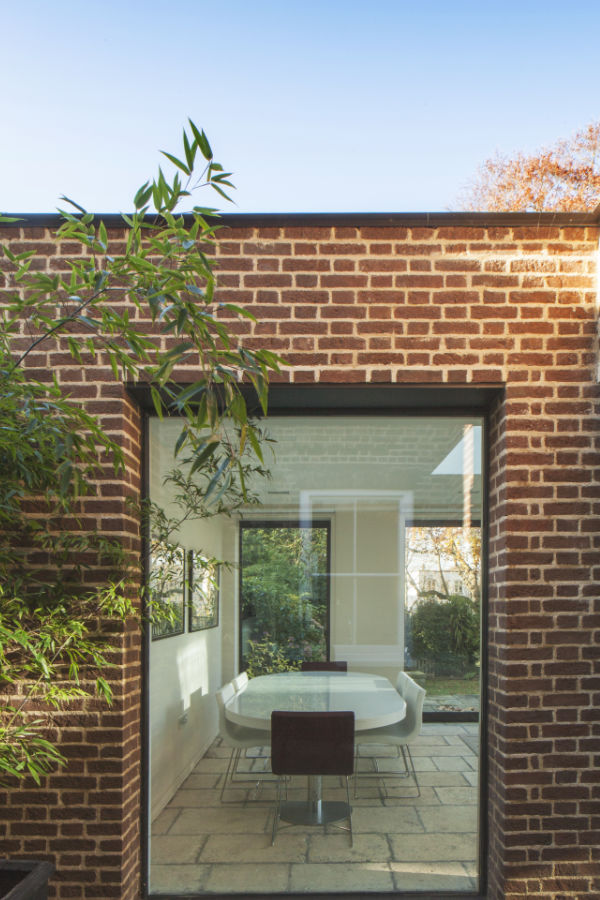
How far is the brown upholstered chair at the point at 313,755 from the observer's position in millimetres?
3355

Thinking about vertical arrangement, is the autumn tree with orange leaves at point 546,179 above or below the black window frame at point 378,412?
above

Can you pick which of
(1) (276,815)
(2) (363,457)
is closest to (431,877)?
(1) (276,815)

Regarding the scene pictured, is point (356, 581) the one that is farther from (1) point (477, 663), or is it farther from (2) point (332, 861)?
(2) point (332, 861)

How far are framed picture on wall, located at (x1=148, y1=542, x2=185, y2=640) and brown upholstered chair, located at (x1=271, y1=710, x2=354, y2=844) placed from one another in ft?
2.12

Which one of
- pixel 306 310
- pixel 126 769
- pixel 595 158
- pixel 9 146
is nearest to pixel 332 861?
pixel 126 769

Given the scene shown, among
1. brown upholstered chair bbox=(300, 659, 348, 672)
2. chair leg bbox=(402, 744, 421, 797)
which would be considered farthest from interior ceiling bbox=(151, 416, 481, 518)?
chair leg bbox=(402, 744, 421, 797)

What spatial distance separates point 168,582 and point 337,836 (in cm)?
139

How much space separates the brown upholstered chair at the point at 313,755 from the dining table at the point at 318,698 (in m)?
0.06

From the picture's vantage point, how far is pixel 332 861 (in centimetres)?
332

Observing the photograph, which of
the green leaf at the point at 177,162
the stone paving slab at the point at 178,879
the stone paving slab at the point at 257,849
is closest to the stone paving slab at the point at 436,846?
the stone paving slab at the point at 257,849

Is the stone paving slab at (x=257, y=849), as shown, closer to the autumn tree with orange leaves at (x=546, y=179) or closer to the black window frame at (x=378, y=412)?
the black window frame at (x=378, y=412)

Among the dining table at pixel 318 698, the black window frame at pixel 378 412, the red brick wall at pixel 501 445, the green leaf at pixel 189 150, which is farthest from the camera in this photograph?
the dining table at pixel 318 698

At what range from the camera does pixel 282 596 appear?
3.47 meters

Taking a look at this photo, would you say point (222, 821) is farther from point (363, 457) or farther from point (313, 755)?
point (363, 457)
